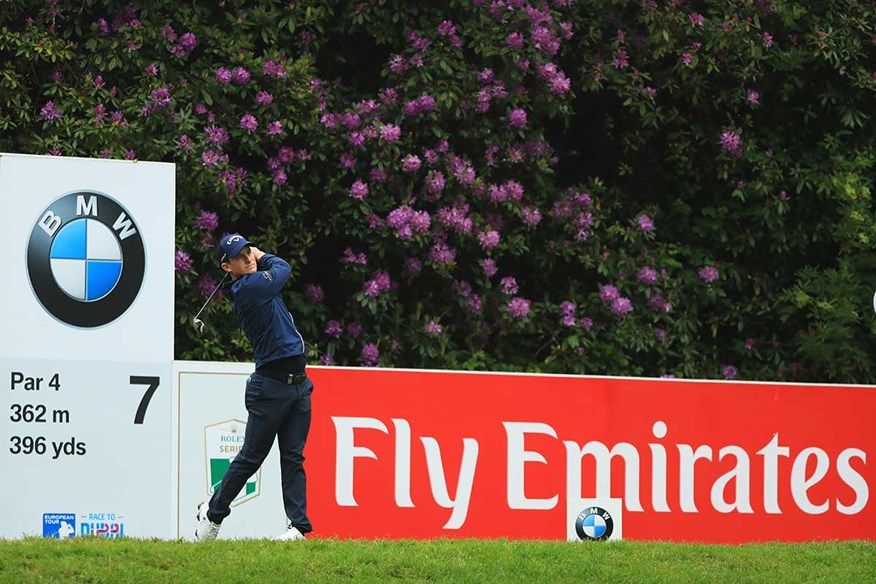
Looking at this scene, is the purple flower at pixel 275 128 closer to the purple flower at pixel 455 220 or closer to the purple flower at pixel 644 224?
the purple flower at pixel 455 220

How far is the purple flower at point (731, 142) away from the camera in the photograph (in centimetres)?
1505

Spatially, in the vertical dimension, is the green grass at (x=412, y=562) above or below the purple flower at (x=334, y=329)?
below

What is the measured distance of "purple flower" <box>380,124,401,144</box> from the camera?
13.4m

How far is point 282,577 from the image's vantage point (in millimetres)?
8227

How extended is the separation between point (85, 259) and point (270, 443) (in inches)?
69.9

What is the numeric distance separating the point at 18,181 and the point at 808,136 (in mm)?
8840

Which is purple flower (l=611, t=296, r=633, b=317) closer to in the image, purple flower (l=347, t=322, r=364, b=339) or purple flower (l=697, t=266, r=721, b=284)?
purple flower (l=697, t=266, r=721, b=284)

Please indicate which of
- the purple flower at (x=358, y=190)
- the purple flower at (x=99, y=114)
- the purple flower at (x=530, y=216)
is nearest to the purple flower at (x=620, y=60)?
the purple flower at (x=530, y=216)

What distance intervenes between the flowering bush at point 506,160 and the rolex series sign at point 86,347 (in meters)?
2.92

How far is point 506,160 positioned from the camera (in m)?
14.1

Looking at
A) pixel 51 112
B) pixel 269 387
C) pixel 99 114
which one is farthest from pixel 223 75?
pixel 269 387

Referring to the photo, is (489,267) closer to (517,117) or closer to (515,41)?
(517,117)

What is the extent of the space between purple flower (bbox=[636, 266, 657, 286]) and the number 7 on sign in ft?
19.6

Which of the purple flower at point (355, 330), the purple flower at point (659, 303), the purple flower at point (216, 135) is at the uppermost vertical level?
the purple flower at point (216, 135)
